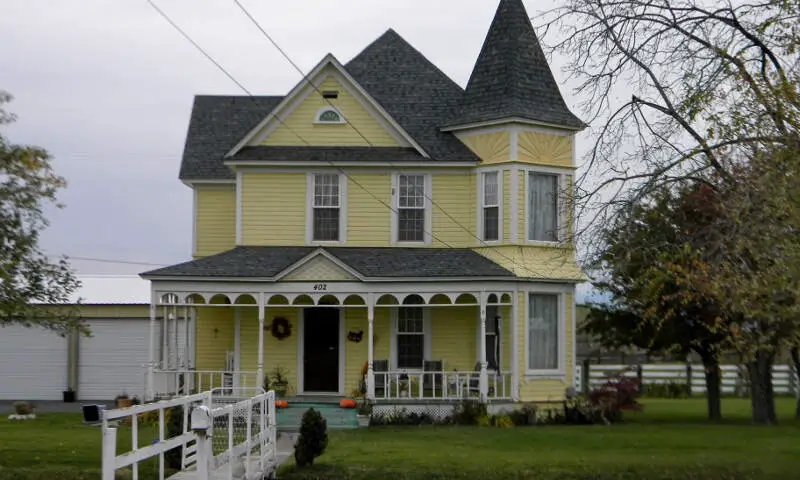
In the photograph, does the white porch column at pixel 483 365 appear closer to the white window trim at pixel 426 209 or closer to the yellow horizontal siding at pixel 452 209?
the yellow horizontal siding at pixel 452 209

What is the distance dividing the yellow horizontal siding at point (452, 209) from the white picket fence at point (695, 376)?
617 inches

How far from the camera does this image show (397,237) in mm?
33188

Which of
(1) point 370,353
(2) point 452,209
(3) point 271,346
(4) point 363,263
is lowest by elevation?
(1) point 370,353

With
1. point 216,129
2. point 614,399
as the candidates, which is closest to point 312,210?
point 216,129

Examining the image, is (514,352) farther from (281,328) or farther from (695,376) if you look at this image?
(695,376)

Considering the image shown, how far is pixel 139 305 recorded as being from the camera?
40781 millimetres

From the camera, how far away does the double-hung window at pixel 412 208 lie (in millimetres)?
33219

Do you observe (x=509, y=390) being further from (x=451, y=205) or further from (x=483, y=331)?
(x=451, y=205)

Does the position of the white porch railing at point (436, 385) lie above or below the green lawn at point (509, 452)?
above

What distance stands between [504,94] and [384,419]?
909 centimetres

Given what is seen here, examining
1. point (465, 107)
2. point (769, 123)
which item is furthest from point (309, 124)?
point (769, 123)

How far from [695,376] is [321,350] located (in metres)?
20.7

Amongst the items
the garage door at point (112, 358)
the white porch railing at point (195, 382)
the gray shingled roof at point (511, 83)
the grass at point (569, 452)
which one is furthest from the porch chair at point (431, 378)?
the garage door at point (112, 358)

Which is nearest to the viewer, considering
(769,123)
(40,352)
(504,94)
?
(769,123)
